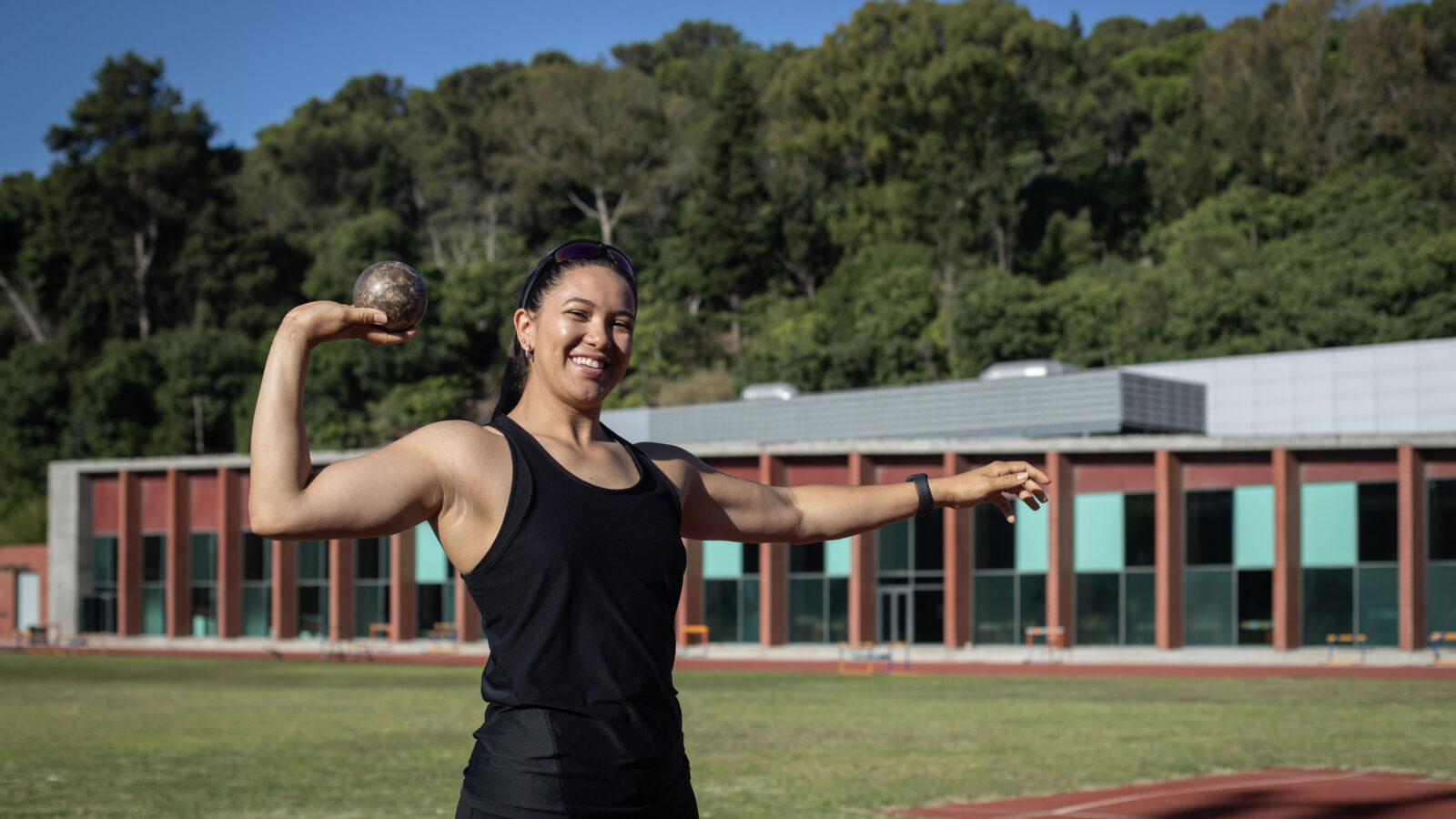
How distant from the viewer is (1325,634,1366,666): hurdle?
40.3 m

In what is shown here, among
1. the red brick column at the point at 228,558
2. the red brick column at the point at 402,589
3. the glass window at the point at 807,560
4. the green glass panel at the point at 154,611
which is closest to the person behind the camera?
the glass window at the point at 807,560

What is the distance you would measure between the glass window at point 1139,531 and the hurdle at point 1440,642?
313 inches

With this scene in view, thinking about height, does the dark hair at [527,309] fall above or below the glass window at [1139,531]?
above

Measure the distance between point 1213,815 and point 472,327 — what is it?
77.3 m

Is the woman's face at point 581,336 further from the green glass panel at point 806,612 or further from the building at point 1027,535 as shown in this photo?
the green glass panel at point 806,612

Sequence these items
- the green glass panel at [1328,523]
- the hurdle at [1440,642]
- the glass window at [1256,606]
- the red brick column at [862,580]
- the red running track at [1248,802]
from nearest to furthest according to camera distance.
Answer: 1. the red running track at [1248,802]
2. the hurdle at [1440,642]
3. the green glass panel at [1328,523]
4. the glass window at [1256,606]
5. the red brick column at [862,580]

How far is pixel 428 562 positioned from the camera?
5303 centimetres

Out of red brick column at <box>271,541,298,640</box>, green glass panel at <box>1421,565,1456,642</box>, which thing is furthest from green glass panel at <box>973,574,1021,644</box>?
red brick column at <box>271,541,298,640</box>

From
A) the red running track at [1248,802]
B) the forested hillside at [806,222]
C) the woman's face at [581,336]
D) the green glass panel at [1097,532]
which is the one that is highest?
the forested hillside at [806,222]

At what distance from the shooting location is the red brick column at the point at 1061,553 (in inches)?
1764

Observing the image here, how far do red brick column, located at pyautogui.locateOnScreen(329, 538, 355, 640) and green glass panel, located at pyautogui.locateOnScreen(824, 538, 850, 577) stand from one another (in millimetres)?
17503

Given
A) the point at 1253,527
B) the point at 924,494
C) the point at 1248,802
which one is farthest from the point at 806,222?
the point at 924,494

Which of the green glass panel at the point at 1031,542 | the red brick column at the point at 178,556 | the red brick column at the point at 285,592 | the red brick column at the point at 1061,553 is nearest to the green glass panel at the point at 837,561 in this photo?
the green glass panel at the point at 1031,542

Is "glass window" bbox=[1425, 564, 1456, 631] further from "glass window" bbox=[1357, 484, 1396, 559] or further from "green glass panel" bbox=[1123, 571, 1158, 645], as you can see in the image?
"green glass panel" bbox=[1123, 571, 1158, 645]
